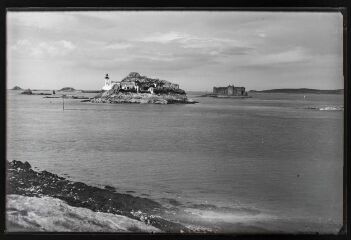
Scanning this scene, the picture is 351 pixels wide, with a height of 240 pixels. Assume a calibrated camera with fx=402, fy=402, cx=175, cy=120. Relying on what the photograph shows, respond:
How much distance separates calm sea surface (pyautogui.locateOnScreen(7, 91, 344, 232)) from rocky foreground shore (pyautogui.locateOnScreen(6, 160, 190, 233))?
0.10ft

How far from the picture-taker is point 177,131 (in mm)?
1682

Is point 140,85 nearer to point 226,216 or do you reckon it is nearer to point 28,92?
point 28,92

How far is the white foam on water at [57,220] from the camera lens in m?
1.61

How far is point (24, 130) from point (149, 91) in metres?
0.53

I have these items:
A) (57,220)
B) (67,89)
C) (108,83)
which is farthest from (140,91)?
(57,220)

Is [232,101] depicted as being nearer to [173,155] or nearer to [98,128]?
[173,155]

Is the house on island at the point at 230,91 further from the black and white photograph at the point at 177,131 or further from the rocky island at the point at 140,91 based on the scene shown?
the rocky island at the point at 140,91

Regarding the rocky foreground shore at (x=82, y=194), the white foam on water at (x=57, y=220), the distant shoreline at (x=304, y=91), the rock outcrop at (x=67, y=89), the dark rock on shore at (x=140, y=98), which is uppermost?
the rock outcrop at (x=67, y=89)

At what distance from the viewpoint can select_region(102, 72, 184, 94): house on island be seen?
1.67 metres

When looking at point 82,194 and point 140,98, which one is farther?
point 140,98

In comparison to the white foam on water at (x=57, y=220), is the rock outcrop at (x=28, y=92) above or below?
above

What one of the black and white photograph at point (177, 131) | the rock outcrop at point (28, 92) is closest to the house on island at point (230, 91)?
the black and white photograph at point (177, 131)

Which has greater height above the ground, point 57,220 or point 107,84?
point 107,84

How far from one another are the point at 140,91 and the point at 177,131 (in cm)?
23
